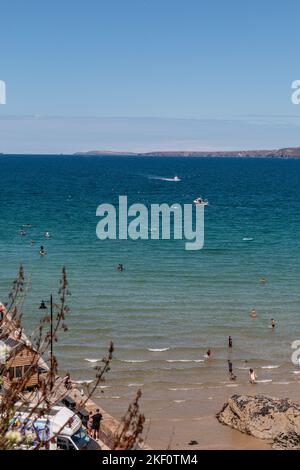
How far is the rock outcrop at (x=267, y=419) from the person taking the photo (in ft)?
67.9

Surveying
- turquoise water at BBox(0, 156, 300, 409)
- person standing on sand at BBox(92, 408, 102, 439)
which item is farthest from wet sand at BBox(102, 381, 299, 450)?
person standing on sand at BBox(92, 408, 102, 439)

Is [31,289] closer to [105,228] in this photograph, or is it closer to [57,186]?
[105,228]

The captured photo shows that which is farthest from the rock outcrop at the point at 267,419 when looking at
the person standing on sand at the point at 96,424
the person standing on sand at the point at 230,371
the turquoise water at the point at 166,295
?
the person standing on sand at the point at 96,424

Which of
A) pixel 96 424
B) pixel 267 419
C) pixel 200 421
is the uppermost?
pixel 96 424

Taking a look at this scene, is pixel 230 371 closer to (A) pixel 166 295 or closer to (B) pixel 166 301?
(B) pixel 166 301

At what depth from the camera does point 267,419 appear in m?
21.2

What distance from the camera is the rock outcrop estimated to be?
67.9 ft

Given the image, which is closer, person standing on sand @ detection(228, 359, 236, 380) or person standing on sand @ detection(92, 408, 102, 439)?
person standing on sand @ detection(92, 408, 102, 439)

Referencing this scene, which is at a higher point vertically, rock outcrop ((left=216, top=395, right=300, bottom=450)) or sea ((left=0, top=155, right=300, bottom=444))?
sea ((left=0, top=155, right=300, bottom=444))

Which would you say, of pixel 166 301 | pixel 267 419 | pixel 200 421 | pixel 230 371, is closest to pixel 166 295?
pixel 166 301

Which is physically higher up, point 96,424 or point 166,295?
point 166,295

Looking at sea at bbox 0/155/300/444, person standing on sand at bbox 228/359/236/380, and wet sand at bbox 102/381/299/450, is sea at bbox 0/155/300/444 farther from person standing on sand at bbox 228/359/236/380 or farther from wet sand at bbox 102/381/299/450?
person standing on sand at bbox 228/359/236/380

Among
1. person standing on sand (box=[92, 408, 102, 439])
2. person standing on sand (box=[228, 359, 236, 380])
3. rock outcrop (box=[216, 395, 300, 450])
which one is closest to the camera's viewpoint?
person standing on sand (box=[92, 408, 102, 439])
